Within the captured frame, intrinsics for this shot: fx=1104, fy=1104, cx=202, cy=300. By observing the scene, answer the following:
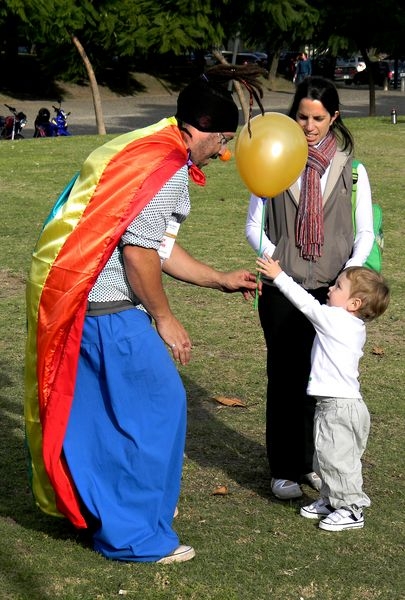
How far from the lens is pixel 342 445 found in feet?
15.9

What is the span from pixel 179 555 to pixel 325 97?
2.14 meters

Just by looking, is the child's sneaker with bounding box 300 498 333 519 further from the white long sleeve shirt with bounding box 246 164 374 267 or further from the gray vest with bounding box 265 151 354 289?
the white long sleeve shirt with bounding box 246 164 374 267

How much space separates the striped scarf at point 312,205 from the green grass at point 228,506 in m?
0.65

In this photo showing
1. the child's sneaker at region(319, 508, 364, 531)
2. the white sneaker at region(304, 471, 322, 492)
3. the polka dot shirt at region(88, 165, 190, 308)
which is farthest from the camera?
the white sneaker at region(304, 471, 322, 492)

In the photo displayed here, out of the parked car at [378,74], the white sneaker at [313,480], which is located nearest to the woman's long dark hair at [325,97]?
the white sneaker at [313,480]

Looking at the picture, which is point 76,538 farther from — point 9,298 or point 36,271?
point 9,298

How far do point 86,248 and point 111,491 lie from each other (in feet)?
3.30

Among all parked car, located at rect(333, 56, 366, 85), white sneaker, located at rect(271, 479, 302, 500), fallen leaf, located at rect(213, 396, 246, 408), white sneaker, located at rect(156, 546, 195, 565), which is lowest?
parked car, located at rect(333, 56, 366, 85)

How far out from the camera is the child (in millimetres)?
4793

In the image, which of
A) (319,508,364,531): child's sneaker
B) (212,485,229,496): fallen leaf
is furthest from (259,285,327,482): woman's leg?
(319,508,364,531): child's sneaker

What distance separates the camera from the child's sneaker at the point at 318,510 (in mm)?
5039

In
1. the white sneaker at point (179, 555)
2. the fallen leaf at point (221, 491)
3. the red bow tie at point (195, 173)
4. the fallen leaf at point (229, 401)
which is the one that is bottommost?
A: the fallen leaf at point (229, 401)

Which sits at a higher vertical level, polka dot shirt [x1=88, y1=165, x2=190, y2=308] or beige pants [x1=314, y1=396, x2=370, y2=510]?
polka dot shirt [x1=88, y1=165, x2=190, y2=308]

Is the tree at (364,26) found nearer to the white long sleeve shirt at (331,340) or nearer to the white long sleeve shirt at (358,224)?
the white long sleeve shirt at (358,224)
